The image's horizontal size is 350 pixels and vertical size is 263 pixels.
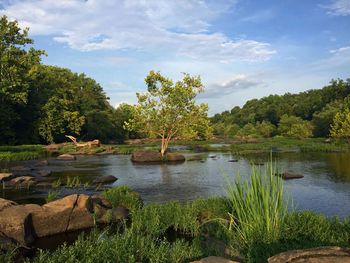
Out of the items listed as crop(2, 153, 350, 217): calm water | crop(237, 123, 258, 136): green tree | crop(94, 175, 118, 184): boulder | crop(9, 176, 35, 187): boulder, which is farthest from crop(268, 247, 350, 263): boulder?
crop(237, 123, 258, 136): green tree

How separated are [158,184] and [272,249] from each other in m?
18.4

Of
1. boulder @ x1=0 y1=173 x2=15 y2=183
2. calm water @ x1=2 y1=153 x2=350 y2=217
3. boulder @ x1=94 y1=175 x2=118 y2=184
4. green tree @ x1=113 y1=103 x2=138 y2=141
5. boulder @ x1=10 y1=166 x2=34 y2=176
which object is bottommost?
calm water @ x1=2 y1=153 x2=350 y2=217

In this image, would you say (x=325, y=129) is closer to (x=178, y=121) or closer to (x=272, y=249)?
(x=178, y=121)

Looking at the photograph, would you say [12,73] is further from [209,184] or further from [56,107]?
[209,184]

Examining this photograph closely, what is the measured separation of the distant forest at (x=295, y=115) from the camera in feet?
313

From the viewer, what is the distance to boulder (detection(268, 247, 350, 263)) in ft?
21.8

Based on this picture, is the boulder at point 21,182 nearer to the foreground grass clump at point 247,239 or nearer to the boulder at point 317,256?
the foreground grass clump at point 247,239

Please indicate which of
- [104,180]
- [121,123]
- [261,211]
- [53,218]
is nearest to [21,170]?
[104,180]

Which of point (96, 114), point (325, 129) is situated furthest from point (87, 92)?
point (325, 129)

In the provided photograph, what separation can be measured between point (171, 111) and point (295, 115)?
335 ft

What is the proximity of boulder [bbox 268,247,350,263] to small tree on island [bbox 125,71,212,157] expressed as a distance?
4009 centimetres

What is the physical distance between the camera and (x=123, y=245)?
10.4 m

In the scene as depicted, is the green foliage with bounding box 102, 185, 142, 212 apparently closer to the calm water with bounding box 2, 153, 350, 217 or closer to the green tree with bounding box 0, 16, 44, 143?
the calm water with bounding box 2, 153, 350, 217

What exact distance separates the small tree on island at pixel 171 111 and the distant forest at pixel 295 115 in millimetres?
32948
